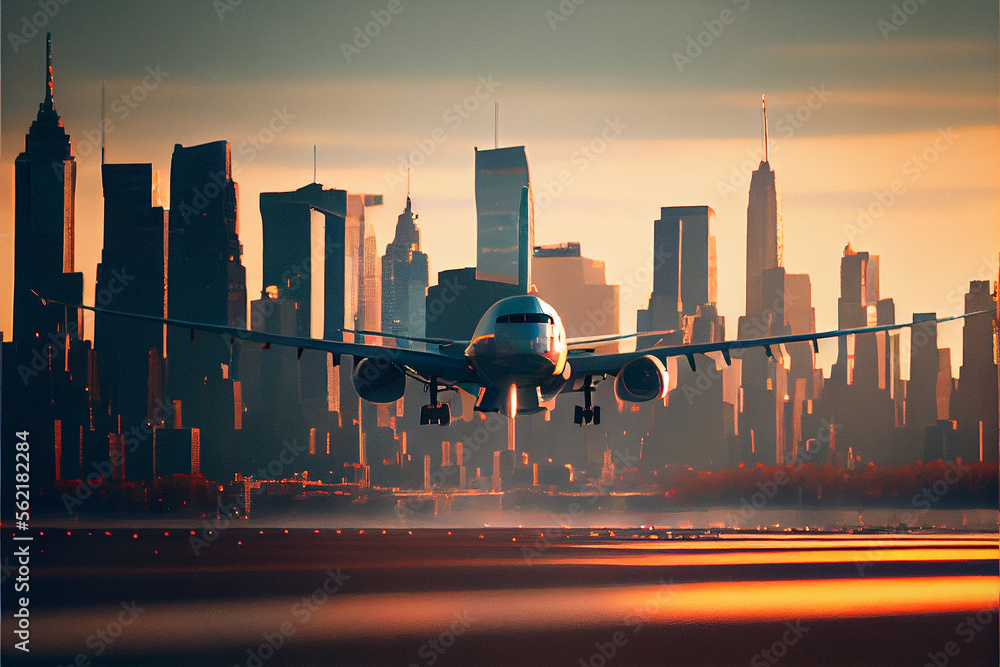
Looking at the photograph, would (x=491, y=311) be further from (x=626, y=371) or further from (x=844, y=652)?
(x=844, y=652)

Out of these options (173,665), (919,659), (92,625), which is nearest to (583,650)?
(919,659)

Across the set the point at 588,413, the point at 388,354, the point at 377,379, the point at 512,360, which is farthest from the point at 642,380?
the point at 377,379

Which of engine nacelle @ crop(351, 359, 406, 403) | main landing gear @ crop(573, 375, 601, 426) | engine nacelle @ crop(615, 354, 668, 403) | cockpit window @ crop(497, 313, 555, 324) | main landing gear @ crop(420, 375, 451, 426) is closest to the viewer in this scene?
cockpit window @ crop(497, 313, 555, 324)

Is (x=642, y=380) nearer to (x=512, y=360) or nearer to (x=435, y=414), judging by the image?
(x=512, y=360)

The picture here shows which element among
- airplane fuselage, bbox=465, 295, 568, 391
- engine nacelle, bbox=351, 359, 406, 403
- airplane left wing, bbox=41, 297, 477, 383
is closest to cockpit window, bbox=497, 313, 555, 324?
airplane fuselage, bbox=465, 295, 568, 391

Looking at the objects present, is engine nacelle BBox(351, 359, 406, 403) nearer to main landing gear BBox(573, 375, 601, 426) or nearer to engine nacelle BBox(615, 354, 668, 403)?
main landing gear BBox(573, 375, 601, 426)
